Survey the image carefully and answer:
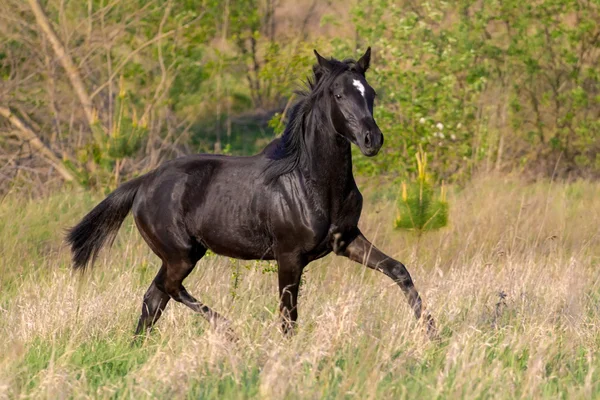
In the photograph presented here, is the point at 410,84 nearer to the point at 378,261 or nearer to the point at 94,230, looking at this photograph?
the point at 94,230

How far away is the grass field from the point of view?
14.5ft

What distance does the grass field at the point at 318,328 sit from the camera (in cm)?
442

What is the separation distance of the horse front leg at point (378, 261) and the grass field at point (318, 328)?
130mm

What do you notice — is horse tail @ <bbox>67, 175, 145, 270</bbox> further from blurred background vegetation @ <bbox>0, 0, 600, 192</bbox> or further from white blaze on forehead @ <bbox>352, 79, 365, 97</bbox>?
blurred background vegetation @ <bbox>0, 0, 600, 192</bbox>

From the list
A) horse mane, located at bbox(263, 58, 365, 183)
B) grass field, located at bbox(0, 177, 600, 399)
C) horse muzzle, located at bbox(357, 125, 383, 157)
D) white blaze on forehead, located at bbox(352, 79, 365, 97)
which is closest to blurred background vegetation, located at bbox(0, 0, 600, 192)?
grass field, located at bbox(0, 177, 600, 399)

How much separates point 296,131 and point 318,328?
135 cm

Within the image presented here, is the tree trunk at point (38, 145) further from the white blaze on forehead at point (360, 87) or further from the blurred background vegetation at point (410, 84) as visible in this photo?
the white blaze on forehead at point (360, 87)

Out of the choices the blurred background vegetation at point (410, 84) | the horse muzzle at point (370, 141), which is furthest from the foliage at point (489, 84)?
the horse muzzle at point (370, 141)

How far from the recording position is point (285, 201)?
5.81 m

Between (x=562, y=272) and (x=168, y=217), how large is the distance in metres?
3.04

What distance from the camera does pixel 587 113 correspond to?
16.3 m

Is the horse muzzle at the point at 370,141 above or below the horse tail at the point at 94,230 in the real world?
above

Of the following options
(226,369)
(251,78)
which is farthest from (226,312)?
(251,78)

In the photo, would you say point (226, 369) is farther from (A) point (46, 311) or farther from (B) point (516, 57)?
(B) point (516, 57)
